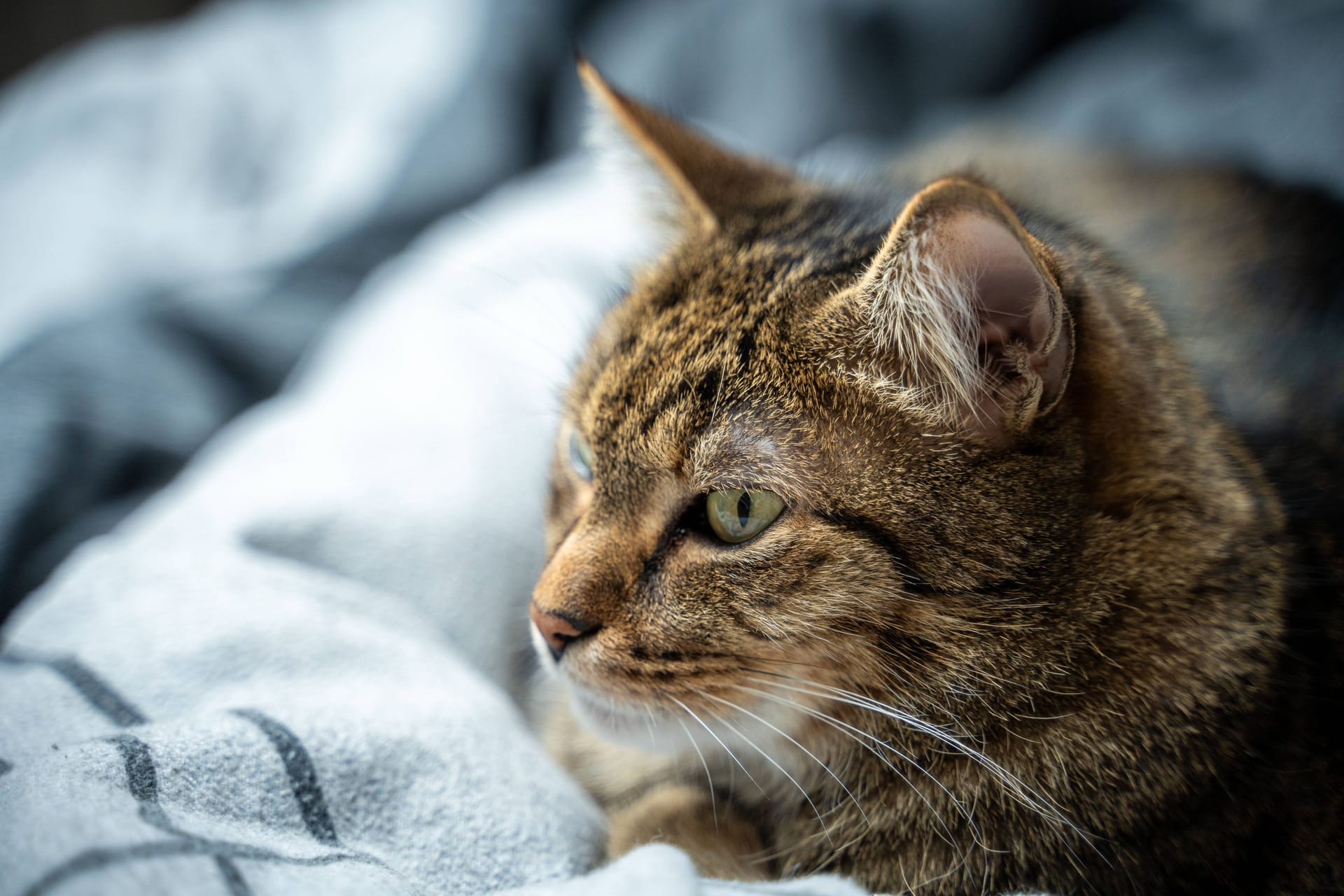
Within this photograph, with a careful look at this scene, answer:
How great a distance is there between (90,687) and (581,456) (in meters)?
0.50

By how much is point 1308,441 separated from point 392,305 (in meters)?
1.32

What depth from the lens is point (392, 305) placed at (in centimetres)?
144

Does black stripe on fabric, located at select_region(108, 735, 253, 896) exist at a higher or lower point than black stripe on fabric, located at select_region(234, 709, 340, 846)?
higher

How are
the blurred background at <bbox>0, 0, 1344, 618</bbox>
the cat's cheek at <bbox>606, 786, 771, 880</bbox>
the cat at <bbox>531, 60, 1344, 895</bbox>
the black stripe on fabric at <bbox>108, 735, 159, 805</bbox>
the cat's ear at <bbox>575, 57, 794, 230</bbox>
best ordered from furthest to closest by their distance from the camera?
the blurred background at <bbox>0, 0, 1344, 618</bbox>
the cat's ear at <bbox>575, 57, 794, 230</bbox>
the cat's cheek at <bbox>606, 786, 771, 880</bbox>
the cat at <bbox>531, 60, 1344, 895</bbox>
the black stripe on fabric at <bbox>108, 735, 159, 805</bbox>

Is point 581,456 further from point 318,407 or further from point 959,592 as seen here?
point 318,407

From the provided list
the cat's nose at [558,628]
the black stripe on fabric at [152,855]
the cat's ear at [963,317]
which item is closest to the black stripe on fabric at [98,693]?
the black stripe on fabric at [152,855]

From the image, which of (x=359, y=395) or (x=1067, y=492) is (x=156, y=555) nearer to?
(x=359, y=395)

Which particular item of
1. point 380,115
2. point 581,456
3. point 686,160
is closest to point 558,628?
point 581,456

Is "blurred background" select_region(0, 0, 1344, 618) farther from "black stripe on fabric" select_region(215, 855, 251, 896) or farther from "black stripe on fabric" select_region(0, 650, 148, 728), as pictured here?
"black stripe on fabric" select_region(215, 855, 251, 896)

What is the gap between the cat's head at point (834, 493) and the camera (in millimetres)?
664

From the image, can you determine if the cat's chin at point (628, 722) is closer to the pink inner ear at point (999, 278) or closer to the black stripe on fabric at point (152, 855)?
the black stripe on fabric at point (152, 855)

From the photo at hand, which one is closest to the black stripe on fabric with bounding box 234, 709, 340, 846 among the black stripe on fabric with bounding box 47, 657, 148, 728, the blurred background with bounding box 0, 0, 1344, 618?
the black stripe on fabric with bounding box 47, 657, 148, 728

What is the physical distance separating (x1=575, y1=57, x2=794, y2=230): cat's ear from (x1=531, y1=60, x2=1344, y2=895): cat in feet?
0.68

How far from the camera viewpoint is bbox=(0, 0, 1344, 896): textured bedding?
670 mm
